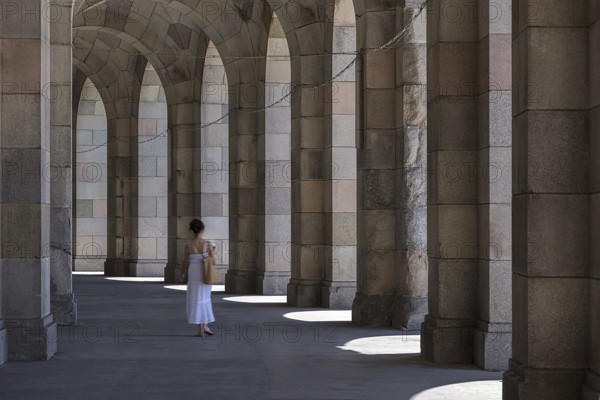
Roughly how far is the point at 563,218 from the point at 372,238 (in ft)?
25.8

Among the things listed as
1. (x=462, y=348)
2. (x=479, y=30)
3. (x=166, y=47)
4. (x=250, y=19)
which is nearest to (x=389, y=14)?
(x=479, y=30)

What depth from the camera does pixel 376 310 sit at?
54.1ft

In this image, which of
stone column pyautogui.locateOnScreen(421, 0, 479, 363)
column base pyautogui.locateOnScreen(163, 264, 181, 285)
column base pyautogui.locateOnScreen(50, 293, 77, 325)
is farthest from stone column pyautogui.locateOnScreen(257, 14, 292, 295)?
stone column pyautogui.locateOnScreen(421, 0, 479, 363)

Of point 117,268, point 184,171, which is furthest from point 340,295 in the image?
point 117,268

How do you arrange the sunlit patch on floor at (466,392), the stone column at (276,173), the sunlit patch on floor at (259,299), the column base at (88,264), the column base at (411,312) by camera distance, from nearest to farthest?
the sunlit patch on floor at (466,392), the column base at (411,312), the sunlit patch on floor at (259,299), the stone column at (276,173), the column base at (88,264)

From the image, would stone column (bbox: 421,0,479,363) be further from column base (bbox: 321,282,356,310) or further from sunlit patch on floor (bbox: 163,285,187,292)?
sunlit patch on floor (bbox: 163,285,187,292)

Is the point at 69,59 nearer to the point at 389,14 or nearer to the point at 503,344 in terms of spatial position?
the point at 389,14

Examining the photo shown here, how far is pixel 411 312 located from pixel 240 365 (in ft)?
14.7

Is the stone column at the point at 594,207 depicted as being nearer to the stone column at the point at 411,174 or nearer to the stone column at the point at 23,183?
the stone column at the point at 23,183

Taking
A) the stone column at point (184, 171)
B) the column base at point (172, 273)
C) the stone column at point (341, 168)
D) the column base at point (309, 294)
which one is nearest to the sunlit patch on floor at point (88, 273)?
the column base at point (172, 273)

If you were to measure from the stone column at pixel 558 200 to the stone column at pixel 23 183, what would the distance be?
17.9ft

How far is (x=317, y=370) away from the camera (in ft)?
38.0

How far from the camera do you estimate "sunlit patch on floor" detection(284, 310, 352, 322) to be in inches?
693

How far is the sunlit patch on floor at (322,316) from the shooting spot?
17609mm
